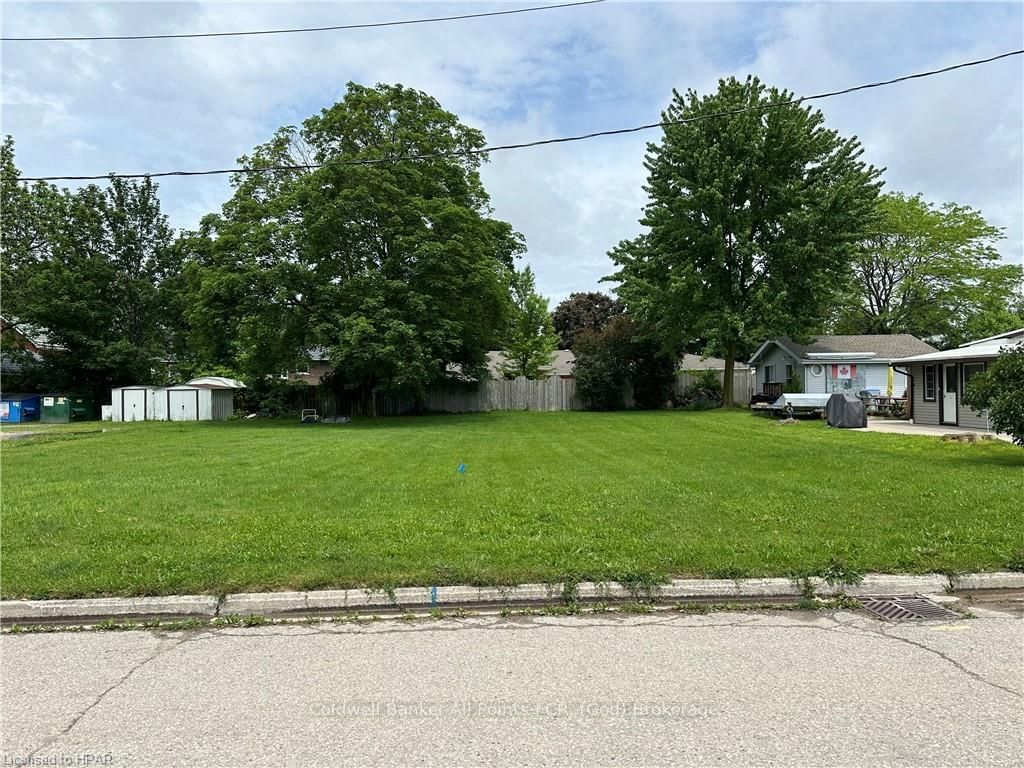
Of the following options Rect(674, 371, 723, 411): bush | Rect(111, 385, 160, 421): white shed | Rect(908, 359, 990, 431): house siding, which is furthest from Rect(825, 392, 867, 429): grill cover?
Rect(111, 385, 160, 421): white shed

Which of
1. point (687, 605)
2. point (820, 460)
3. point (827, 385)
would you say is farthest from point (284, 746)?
point (827, 385)

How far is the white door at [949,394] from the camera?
2072 centimetres

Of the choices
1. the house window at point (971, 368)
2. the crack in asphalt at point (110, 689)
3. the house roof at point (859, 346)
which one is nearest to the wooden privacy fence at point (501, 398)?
the house roof at point (859, 346)

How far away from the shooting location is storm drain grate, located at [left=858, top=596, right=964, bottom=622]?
4824 millimetres

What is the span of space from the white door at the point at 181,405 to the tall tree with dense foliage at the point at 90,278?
6442mm

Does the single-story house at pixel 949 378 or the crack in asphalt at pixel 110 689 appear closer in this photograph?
the crack in asphalt at pixel 110 689

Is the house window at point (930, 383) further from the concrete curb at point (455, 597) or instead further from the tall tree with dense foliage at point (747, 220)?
the concrete curb at point (455, 597)

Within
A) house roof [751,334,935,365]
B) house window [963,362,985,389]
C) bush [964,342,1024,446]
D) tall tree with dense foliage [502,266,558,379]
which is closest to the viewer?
bush [964,342,1024,446]

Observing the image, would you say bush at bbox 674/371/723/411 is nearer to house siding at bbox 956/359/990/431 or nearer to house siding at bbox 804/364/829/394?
house siding at bbox 804/364/829/394

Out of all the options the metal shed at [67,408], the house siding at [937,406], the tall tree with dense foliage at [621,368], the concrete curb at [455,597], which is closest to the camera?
the concrete curb at [455,597]

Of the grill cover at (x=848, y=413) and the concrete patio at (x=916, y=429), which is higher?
the grill cover at (x=848, y=413)

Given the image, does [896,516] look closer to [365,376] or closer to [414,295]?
[414,295]

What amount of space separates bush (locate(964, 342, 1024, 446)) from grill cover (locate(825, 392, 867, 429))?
8205 millimetres

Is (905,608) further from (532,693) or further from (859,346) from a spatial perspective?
(859,346)
